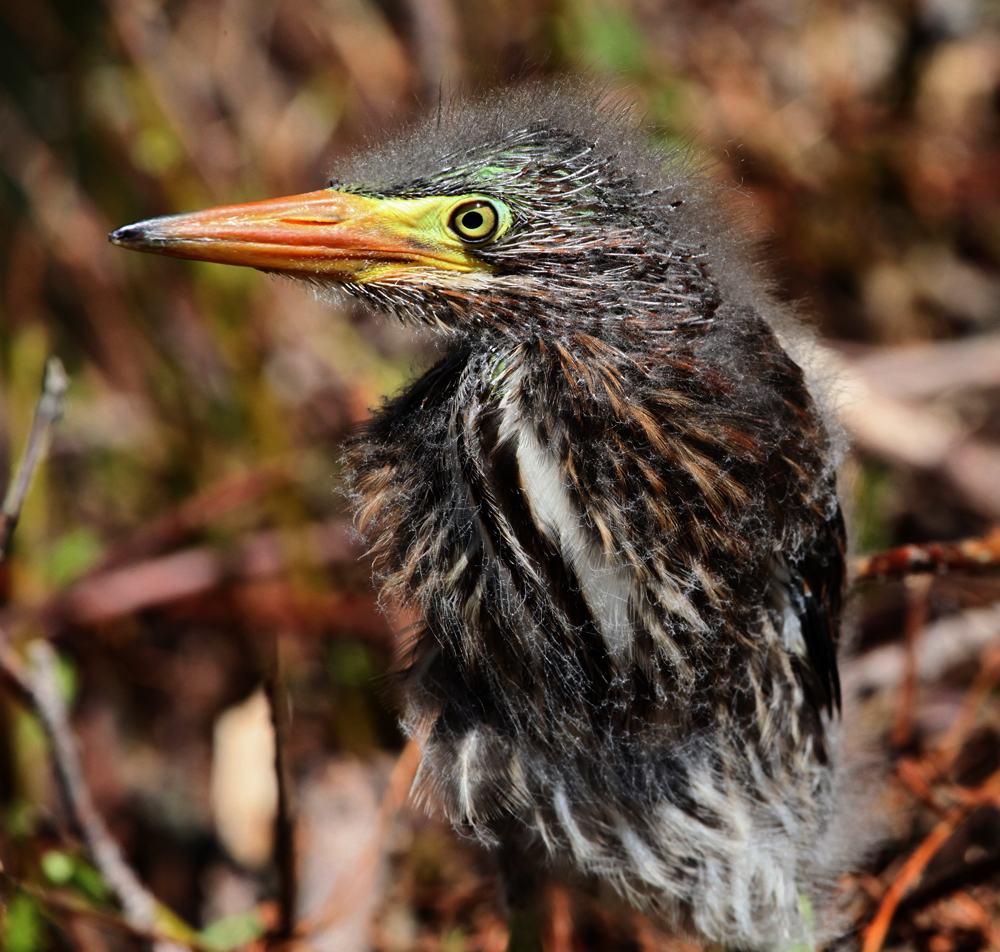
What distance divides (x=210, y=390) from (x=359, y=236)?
1.88m

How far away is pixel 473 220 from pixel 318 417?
6.39ft

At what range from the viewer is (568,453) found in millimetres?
1325

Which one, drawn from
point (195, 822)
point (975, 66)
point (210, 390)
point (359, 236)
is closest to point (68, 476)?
point (210, 390)

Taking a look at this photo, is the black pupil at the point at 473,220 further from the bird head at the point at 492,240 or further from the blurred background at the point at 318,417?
the blurred background at the point at 318,417

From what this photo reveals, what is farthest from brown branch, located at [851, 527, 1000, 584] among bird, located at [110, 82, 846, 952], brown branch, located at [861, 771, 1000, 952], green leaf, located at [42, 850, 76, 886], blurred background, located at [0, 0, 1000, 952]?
green leaf, located at [42, 850, 76, 886]

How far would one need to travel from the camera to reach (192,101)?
10.6 feet

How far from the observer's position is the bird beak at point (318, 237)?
131 centimetres

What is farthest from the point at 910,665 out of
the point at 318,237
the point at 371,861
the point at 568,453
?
the point at 318,237

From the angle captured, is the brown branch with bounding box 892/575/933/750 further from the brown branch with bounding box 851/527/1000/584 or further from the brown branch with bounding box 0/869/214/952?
the brown branch with bounding box 0/869/214/952

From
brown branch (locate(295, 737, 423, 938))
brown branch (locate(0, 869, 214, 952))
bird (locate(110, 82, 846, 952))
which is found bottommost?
brown branch (locate(295, 737, 423, 938))

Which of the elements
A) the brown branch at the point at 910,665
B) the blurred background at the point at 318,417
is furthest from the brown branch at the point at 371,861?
the brown branch at the point at 910,665

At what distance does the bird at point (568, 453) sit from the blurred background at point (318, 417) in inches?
6.9

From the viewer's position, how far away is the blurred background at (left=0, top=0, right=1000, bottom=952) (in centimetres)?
210

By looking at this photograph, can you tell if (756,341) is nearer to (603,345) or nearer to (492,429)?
(603,345)
